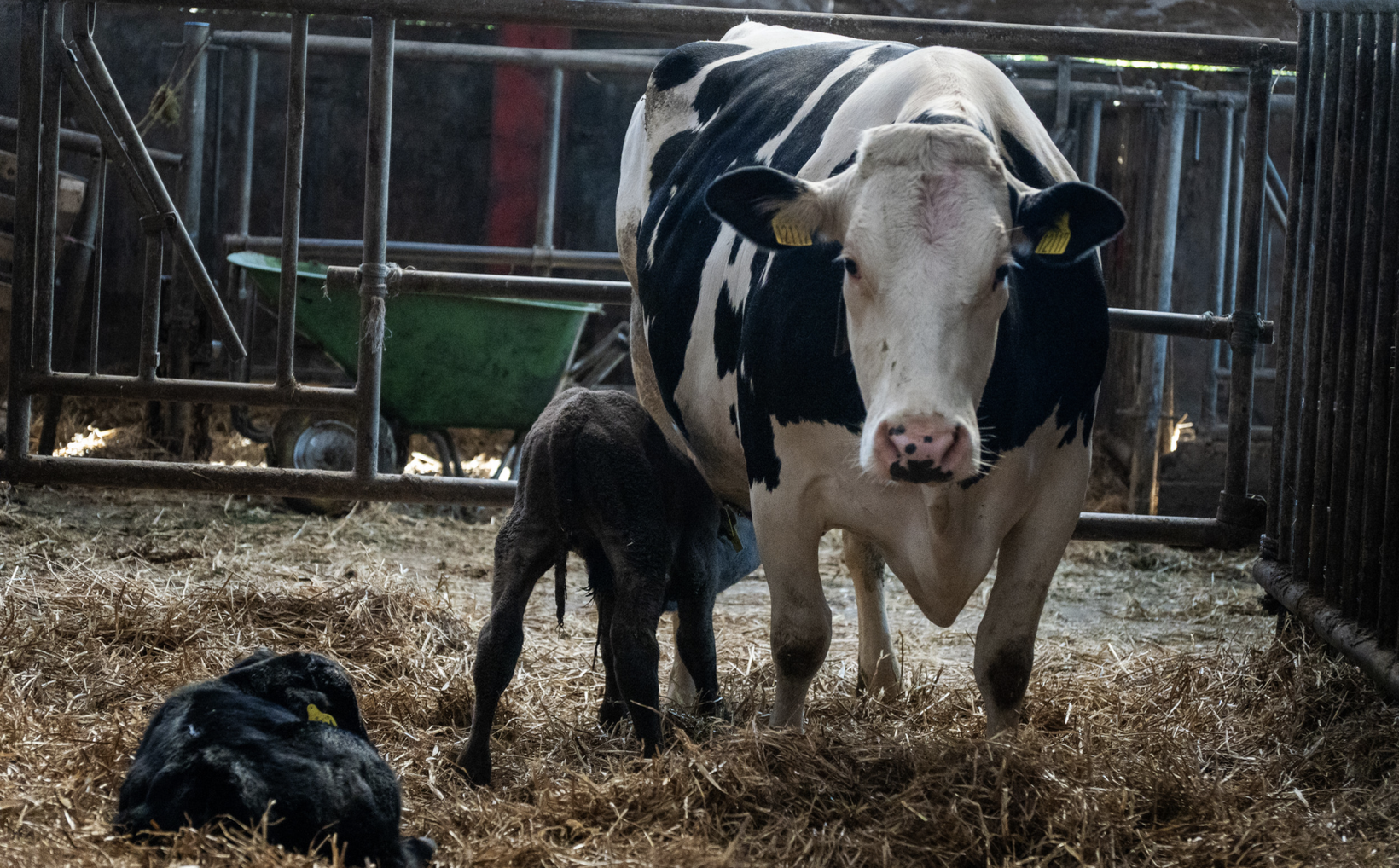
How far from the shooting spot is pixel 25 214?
4.31 m

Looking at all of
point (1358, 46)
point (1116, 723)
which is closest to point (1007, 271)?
point (1116, 723)

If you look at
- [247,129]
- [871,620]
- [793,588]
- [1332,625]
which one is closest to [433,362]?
[247,129]

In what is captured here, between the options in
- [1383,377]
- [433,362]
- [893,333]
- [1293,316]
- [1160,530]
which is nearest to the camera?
[893,333]

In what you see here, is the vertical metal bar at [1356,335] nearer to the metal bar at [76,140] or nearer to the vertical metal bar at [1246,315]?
the vertical metal bar at [1246,315]

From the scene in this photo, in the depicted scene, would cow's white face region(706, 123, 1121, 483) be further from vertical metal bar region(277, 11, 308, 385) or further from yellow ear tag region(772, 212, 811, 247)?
vertical metal bar region(277, 11, 308, 385)

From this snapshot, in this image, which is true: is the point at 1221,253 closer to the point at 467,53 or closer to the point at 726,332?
the point at 467,53

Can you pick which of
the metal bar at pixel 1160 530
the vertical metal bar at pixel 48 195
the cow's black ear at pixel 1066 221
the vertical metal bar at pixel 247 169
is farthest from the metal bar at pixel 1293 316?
the vertical metal bar at pixel 247 169

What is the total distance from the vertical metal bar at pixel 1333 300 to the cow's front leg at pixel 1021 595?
118cm

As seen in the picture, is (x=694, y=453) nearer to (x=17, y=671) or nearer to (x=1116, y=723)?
(x=1116, y=723)

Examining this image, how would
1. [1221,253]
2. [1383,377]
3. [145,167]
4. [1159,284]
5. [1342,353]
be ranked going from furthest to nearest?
[1159,284] < [1221,253] < [145,167] < [1342,353] < [1383,377]

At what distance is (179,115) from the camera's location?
7.68m

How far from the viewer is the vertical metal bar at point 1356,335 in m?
3.29

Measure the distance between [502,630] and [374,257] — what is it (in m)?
1.78

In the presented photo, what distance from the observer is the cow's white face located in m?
2.20
